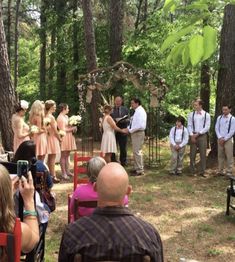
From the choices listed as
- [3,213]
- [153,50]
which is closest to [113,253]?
[3,213]

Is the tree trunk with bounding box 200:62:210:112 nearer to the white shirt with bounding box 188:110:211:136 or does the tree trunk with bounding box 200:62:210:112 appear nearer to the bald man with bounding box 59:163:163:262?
the white shirt with bounding box 188:110:211:136

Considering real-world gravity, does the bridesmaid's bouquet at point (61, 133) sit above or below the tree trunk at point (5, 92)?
below

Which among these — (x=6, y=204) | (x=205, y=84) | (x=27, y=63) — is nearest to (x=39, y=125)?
(x=6, y=204)

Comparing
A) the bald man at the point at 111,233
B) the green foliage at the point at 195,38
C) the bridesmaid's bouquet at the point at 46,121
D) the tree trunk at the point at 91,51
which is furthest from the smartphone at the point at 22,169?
the tree trunk at the point at 91,51

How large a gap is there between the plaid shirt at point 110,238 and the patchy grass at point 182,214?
11.1 feet

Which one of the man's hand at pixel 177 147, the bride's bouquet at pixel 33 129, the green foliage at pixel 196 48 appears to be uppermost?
the green foliage at pixel 196 48

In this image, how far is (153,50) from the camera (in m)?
16.4

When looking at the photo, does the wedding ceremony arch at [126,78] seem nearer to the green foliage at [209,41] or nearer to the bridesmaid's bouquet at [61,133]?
the bridesmaid's bouquet at [61,133]

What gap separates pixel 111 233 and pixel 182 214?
5.70 metres

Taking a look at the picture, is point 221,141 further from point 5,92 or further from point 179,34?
point 179,34

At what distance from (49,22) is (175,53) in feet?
69.2

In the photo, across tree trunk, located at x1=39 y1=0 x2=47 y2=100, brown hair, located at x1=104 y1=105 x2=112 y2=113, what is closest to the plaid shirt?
brown hair, located at x1=104 y1=105 x2=112 y2=113

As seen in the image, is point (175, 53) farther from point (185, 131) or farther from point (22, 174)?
point (185, 131)

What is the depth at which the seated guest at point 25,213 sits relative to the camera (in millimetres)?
2545
